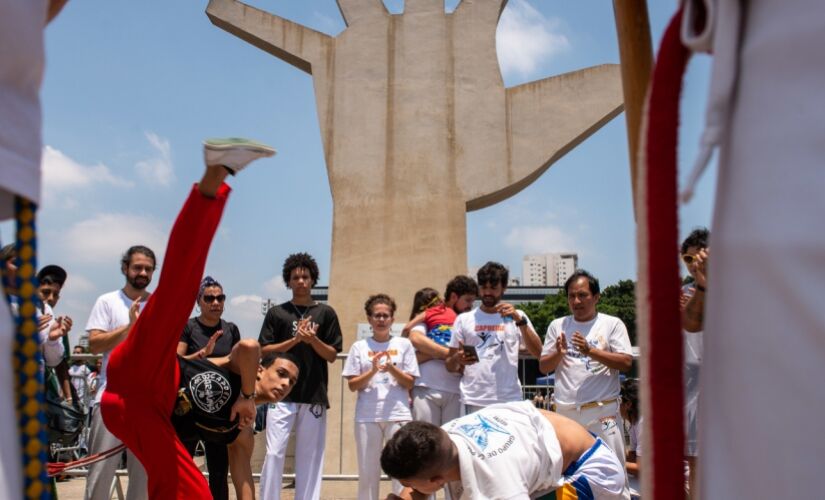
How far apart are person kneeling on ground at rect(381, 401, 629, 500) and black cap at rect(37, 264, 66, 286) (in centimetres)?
299

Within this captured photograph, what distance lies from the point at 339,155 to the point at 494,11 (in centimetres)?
242

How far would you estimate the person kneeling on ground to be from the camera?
3010mm

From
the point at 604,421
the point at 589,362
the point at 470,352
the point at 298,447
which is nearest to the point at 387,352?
the point at 470,352

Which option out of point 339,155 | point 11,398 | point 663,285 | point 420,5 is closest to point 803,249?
point 663,285

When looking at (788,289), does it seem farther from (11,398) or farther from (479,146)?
(479,146)

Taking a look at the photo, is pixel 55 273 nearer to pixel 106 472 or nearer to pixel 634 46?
pixel 106 472

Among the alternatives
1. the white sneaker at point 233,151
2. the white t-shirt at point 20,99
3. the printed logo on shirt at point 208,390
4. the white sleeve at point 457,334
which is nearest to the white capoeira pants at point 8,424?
the white t-shirt at point 20,99

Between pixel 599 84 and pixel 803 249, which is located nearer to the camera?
pixel 803 249

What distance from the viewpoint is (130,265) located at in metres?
4.88

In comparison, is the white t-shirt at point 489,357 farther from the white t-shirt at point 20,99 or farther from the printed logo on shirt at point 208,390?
the white t-shirt at point 20,99

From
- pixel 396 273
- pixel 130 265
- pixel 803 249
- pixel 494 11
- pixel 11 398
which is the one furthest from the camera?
pixel 494 11

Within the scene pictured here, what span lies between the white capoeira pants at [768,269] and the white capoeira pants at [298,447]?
4438mm

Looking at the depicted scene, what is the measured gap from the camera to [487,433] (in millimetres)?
3264

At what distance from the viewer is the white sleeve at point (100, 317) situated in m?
4.78
